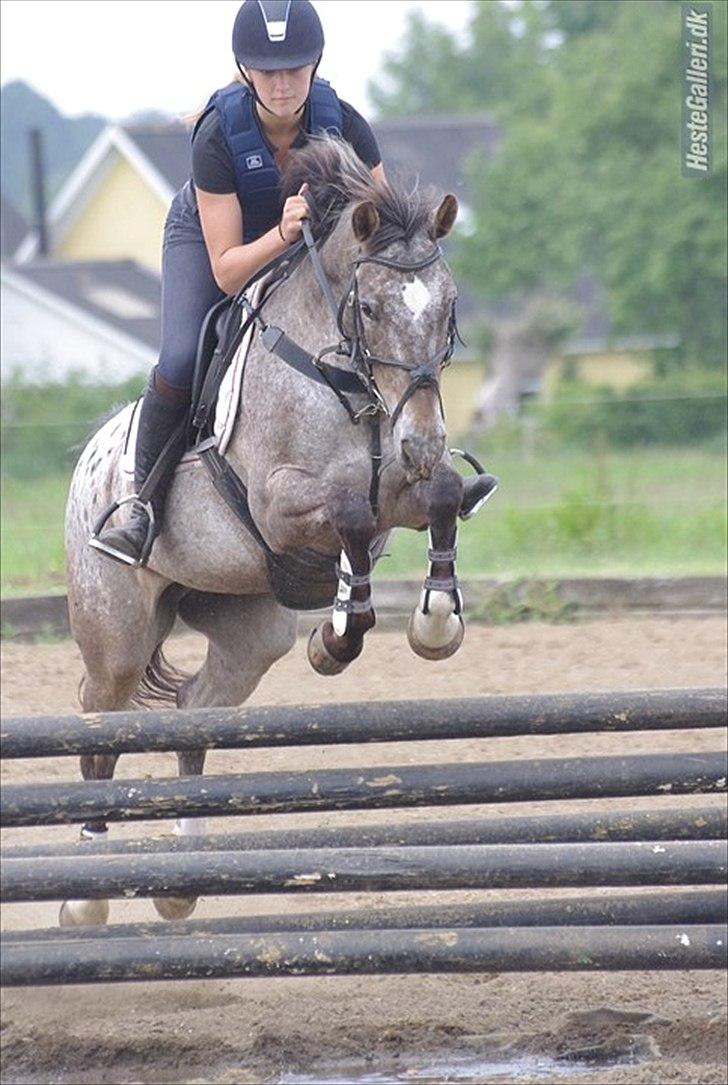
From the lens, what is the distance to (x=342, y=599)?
390 centimetres

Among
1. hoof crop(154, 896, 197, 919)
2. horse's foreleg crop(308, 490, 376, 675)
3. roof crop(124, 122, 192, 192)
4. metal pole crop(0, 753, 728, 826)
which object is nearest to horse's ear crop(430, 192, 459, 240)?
horse's foreleg crop(308, 490, 376, 675)

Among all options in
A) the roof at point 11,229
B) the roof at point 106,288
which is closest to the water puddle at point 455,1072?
the roof at point 106,288

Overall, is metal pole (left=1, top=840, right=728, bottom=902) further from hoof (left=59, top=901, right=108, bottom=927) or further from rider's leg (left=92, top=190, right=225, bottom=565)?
hoof (left=59, top=901, right=108, bottom=927)

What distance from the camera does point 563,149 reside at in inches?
1088

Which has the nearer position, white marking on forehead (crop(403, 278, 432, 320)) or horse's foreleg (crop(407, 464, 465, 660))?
horse's foreleg (crop(407, 464, 465, 660))

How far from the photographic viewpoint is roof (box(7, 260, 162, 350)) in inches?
1052

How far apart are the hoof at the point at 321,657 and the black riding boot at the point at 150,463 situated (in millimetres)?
723

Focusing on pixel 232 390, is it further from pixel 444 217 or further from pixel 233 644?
pixel 233 644

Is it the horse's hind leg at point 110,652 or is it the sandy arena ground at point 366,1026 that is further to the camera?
the horse's hind leg at point 110,652

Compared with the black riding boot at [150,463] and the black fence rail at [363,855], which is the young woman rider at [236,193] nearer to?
the black riding boot at [150,463]

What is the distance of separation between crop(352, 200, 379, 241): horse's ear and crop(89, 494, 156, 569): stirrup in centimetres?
96

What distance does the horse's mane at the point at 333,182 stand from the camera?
411cm

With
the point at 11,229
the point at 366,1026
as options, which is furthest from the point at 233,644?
the point at 11,229

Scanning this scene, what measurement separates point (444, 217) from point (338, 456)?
1.97 ft
